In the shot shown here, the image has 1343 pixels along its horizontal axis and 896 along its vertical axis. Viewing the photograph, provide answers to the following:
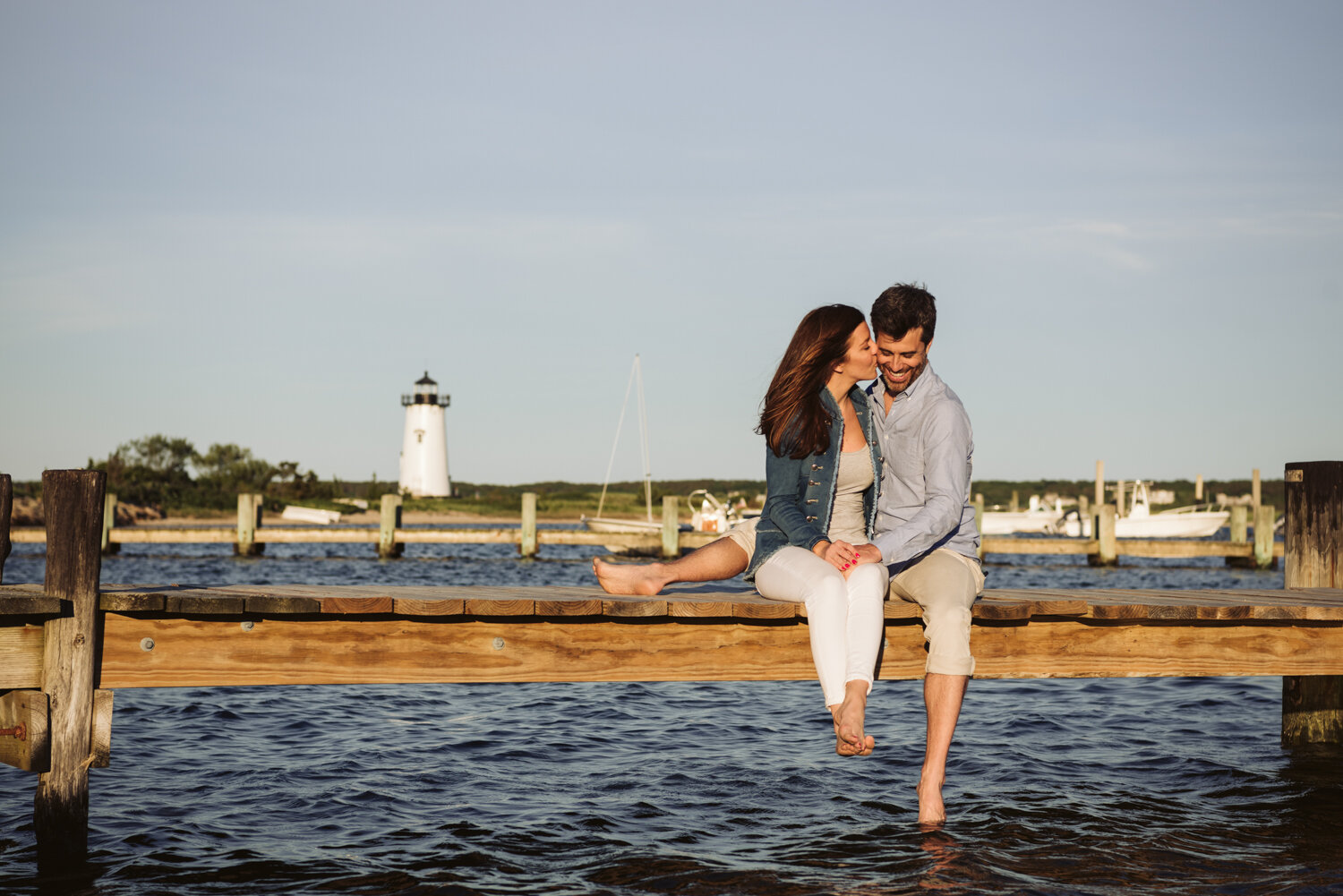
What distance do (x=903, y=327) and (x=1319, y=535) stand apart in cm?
372

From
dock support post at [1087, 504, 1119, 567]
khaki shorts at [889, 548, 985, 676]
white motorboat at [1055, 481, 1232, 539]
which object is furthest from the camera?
white motorboat at [1055, 481, 1232, 539]

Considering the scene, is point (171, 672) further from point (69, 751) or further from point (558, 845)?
point (558, 845)

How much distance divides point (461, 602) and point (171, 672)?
1285mm

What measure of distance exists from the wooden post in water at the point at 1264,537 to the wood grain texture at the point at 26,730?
26.3 meters

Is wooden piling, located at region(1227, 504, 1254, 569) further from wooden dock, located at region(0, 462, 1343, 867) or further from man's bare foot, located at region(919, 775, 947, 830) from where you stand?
man's bare foot, located at region(919, 775, 947, 830)

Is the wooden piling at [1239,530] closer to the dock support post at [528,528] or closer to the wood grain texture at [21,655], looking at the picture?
the dock support post at [528,528]

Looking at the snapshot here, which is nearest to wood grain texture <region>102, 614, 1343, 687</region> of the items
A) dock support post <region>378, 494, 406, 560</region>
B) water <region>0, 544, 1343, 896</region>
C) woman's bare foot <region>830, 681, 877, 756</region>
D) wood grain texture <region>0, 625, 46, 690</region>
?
wood grain texture <region>0, 625, 46, 690</region>

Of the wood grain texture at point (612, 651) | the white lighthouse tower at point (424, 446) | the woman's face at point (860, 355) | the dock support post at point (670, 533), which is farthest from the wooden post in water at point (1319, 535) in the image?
the white lighthouse tower at point (424, 446)

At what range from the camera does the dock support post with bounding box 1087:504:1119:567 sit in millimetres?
26453

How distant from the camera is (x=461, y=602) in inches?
197

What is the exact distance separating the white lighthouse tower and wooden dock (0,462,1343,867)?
62524mm

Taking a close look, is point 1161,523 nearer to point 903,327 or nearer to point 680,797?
point 680,797

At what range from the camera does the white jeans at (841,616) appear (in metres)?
4.64

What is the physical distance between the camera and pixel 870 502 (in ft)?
17.4
